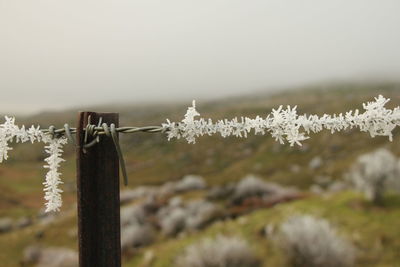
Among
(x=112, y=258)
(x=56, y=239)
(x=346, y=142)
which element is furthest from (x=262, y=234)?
(x=346, y=142)

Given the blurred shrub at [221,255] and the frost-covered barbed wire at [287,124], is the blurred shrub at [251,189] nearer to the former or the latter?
the blurred shrub at [221,255]

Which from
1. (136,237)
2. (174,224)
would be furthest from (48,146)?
(174,224)

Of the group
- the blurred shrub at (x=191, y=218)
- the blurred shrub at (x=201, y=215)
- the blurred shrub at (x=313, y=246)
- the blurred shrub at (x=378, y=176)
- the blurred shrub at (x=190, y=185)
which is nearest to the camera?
the blurred shrub at (x=313, y=246)

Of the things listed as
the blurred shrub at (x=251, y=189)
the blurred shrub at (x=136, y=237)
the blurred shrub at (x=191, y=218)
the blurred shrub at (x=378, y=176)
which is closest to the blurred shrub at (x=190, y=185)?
the blurred shrub at (x=251, y=189)

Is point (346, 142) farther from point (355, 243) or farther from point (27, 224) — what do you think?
point (355, 243)

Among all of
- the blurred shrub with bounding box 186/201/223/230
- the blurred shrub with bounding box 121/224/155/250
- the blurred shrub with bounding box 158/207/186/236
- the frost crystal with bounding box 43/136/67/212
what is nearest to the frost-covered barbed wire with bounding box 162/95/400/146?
the frost crystal with bounding box 43/136/67/212

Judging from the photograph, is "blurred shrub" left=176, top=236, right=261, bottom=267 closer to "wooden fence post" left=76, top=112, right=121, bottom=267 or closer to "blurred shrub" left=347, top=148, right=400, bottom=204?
"blurred shrub" left=347, top=148, right=400, bottom=204

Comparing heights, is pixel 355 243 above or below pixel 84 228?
below
